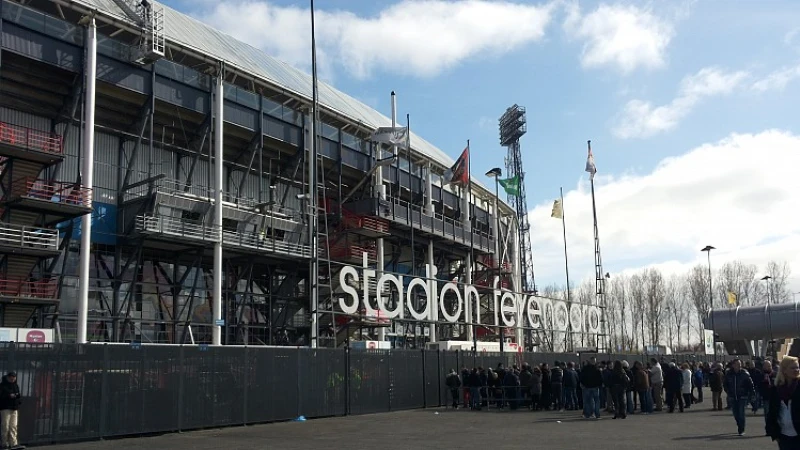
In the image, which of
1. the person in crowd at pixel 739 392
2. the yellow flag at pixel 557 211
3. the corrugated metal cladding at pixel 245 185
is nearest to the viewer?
the person in crowd at pixel 739 392

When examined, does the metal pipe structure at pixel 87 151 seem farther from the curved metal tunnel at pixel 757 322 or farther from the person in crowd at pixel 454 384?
the curved metal tunnel at pixel 757 322

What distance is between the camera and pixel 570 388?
89.7 feet

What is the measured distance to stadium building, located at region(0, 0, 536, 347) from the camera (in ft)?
107

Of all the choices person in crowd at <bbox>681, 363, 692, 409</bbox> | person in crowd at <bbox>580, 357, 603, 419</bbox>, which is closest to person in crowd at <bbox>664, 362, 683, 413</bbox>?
person in crowd at <bbox>681, 363, 692, 409</bbox>

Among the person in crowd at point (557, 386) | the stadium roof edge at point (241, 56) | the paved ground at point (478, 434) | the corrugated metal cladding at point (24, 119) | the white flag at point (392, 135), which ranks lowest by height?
the paved ground at point (478, 434)

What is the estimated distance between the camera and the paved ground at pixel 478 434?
1652cm

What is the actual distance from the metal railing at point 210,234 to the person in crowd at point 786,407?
3142cm

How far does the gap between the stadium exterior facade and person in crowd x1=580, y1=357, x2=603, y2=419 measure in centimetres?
1127

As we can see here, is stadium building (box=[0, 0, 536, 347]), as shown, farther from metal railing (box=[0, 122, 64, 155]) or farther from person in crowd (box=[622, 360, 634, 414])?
person in crowd (box=[622, 360, 634, 414])

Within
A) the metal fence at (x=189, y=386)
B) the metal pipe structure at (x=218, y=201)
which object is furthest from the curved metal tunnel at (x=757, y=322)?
the metal pipe structure at (x=218, y=201)

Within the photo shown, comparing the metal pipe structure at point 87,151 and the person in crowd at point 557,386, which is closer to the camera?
the person in crowd at point 557,386

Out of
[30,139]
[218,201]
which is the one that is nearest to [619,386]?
[218,201]

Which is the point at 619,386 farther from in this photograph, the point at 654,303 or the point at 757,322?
the point at 654,303

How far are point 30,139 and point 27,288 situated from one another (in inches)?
275
